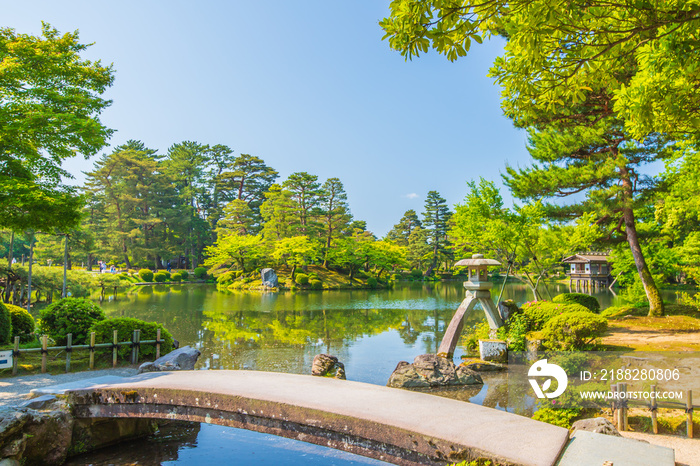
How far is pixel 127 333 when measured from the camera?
29.1 ft

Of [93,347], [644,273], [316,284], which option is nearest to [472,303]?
[93,347]

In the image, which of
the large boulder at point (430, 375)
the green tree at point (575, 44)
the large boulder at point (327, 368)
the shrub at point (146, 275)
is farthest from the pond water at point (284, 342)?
the shrub at point (146, 275)

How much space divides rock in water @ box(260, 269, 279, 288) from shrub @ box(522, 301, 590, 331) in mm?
25360

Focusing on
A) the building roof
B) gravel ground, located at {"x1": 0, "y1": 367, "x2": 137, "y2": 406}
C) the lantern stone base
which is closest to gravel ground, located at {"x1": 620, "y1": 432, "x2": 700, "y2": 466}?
the lantern stone base

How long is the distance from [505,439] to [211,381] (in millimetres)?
3566

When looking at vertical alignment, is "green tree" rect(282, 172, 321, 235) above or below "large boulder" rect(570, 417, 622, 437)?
above

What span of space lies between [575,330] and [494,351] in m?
1.92

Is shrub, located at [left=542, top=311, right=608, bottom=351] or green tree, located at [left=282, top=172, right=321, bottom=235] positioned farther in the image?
green tree, located at [left=282, top=172, right=321, bottom=235]

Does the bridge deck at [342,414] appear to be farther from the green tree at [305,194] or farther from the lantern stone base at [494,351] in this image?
the green tree at [305,194]

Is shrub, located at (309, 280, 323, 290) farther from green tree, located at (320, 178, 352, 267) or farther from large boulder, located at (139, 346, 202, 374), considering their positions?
large boulder, located at (139, 346, 202, 374)

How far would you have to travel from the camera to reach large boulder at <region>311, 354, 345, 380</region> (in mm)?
8266

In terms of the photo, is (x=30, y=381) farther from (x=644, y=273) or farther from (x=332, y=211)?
(x=332, y=211)

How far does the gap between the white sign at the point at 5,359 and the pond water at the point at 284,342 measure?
332cm

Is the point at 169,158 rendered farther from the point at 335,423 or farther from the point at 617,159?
the point at 335,423
